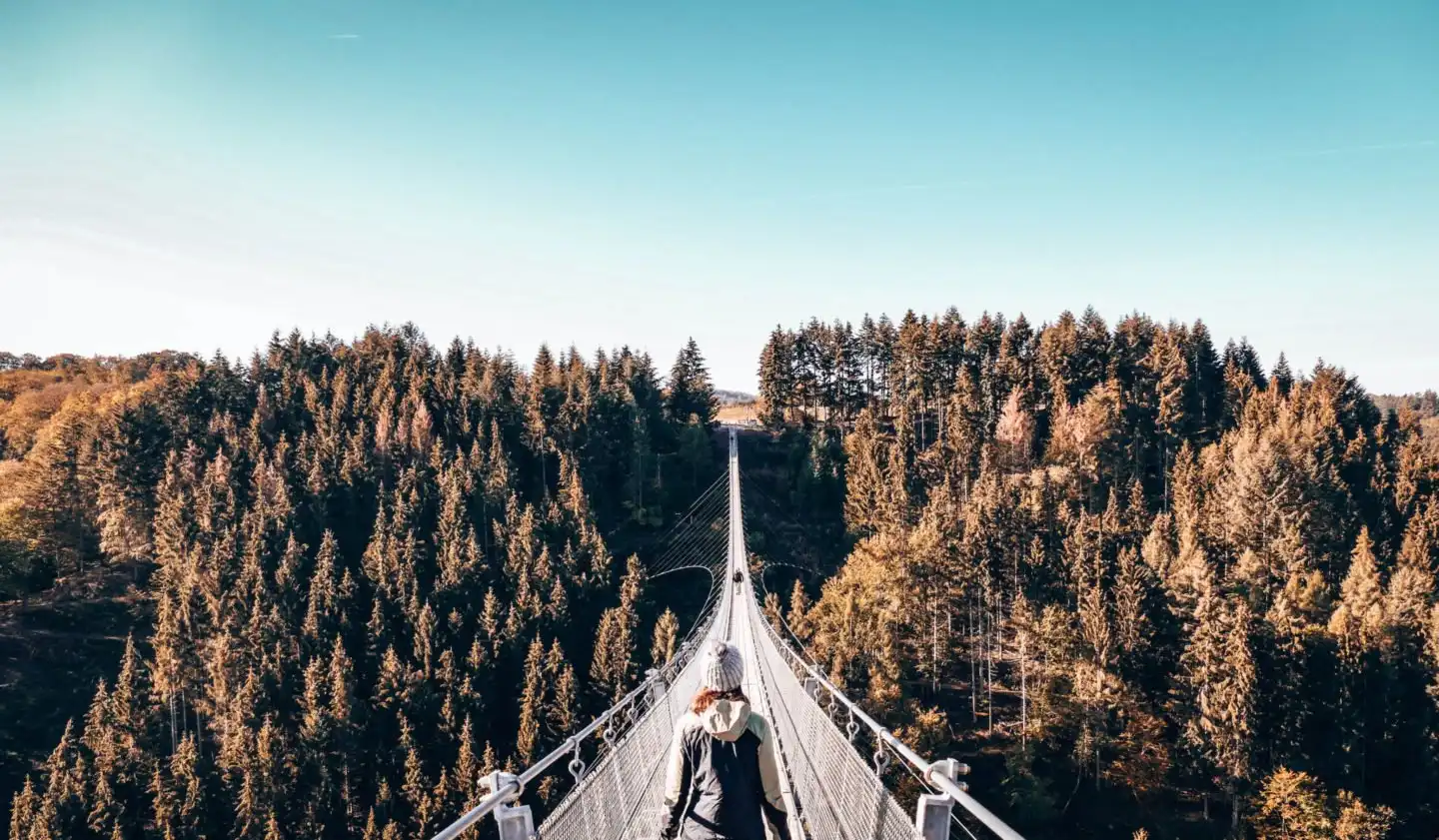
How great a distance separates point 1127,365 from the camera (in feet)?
149

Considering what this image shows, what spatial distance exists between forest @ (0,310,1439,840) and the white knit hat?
910 inches

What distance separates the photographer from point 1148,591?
89.3ft

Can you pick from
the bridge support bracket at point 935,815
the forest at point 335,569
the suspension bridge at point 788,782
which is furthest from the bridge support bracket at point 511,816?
the forest at point 335,569

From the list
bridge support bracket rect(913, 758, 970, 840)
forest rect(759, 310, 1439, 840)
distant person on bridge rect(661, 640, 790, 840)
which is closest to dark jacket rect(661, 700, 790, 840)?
distant person on bridge rect(661, 640, 790, 840)

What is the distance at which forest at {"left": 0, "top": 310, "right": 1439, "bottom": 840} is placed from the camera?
83.6 feet

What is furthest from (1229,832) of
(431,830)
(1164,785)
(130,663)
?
(130,663)

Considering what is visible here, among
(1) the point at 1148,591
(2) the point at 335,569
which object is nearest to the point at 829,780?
(1) the point at 1148,591

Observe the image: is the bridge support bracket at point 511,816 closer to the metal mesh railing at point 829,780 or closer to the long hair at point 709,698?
the long hair at point 709,698

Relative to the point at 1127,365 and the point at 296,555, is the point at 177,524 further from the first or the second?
the point at 1127,365

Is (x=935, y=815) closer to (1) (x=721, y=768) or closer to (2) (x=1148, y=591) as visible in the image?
→ (1) (x=721, y=768)

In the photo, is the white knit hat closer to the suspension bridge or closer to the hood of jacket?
the hood of jacket

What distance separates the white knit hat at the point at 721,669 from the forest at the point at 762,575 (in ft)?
75.8

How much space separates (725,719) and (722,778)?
0.22m

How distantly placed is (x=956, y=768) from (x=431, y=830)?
28.2m
